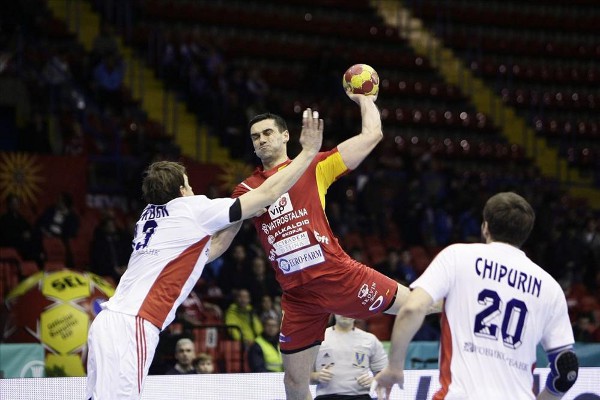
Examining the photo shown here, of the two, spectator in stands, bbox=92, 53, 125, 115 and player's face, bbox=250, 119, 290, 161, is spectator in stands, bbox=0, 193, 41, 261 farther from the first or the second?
player's face, bbox=250, 119, 290, 161

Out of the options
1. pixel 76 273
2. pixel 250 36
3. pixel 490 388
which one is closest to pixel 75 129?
pixel 76 273

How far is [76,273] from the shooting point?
1245 cm

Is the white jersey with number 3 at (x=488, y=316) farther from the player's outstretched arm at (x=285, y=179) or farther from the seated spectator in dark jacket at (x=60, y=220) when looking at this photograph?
the seated spectator in dark jacket at (x=60, y=220)

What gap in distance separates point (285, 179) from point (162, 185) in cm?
77

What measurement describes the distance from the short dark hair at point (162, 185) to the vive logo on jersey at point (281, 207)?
3.63 ft

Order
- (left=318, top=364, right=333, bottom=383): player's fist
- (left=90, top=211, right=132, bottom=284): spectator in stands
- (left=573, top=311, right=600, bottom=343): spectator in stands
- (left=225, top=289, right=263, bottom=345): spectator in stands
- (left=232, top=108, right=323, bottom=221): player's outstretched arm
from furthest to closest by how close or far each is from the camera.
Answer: (left=573, top=311, right=600, bottom=343): spectator in stands → (left=90, top=211, right=132, bottom=284): spectator in stands → (left=225, top=289, right=263, bottom=345): spectator in stands → (left=318, top=364, right=333, bottom=383): player's fist → (left=232, top=108, right=323, bottom=221): player's outstretched arm

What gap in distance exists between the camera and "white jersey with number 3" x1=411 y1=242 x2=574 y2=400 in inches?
205

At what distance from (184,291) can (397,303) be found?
1.80m

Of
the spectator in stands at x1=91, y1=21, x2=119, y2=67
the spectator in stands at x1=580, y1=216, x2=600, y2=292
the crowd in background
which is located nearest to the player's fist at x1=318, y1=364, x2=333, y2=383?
the crowd in background

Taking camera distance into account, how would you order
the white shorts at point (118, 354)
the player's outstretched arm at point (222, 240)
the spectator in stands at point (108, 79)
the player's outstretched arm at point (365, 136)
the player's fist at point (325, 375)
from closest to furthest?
the white shorts at point (118, 354)
the player's outstretched arm at point (222, 240)
the player's outstretched arm at point (365, 136)
the player's fist at point (325, 375)
the spectator in stands at point (108, 79)

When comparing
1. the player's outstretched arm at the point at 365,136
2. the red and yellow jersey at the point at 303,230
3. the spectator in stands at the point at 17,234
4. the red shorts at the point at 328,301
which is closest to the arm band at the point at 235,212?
the red and yellow jersey at the point at 303,230

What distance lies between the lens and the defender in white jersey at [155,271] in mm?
6301

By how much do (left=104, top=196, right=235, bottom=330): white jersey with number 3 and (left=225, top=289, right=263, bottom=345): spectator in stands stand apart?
6.67 m

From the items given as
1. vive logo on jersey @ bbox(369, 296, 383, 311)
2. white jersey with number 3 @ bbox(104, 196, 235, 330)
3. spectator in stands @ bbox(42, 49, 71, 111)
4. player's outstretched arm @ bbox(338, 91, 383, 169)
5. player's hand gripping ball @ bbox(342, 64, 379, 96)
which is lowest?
vive logo on jersey @ bbox(369, 296, 383, 311)
